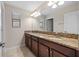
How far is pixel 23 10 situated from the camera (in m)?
1.69

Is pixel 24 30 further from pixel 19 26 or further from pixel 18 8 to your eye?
pixel 18 8

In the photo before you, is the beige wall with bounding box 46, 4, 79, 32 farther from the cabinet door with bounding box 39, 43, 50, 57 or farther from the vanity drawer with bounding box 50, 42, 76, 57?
the vanity drawer with bounding box 50, 42, 76, 57

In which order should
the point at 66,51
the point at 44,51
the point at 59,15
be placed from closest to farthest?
the point at 66,51, the point at 59,15, the point at 44,51

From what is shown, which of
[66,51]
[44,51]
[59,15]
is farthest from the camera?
[44,51]

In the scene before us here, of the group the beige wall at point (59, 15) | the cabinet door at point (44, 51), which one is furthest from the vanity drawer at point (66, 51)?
the beige wall at point (59, 15)

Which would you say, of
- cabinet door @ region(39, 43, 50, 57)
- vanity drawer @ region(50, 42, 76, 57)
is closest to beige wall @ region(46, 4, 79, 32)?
cabinet door @ region(39, 43, 50, 57)

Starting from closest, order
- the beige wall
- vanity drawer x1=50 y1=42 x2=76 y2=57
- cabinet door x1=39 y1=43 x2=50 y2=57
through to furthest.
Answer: vanity drawer x1=50 y1=42 x2=76 y2=57
the beige wall
cabinet door x1=39 y1=43 x2=50 y2=57

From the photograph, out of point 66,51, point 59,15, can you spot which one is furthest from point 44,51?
point 66,51

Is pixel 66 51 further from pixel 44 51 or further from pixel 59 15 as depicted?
pixel 44 51

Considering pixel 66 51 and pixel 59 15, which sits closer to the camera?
pixel 66 51

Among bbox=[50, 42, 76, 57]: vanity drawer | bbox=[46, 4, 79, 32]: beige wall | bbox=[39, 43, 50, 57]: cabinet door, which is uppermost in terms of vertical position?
bbox=[46, 4, 79, 32]: beige wall

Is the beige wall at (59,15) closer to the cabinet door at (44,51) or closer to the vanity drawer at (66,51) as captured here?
the cabinet door at (44,51)

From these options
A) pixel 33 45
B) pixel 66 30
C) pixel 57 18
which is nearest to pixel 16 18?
pixel 57 18

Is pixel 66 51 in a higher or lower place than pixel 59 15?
lower
